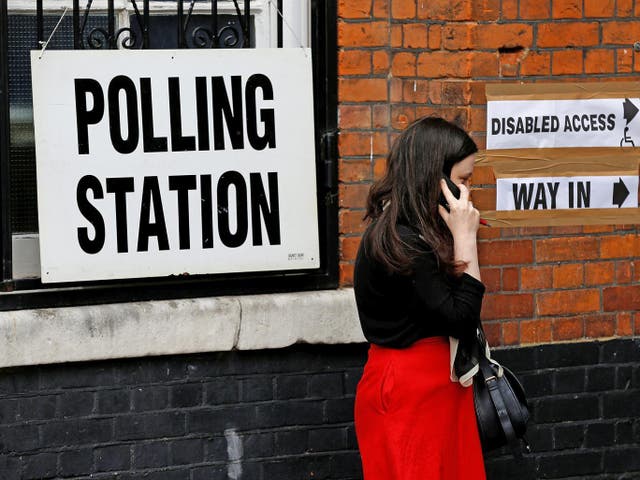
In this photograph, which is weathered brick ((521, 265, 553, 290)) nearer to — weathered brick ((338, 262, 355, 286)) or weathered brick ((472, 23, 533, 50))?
weathered brick ((338, 262, 355, 286))

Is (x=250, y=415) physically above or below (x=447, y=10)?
below

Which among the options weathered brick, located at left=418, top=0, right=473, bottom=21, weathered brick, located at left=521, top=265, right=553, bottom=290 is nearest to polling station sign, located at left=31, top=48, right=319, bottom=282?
weathered brick, located at left=418, top=0, right=473, bottom=21

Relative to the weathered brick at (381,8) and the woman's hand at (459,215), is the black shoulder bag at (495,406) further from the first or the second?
the weathered brick at (381,8)

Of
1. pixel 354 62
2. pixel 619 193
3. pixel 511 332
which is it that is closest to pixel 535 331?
pixel 511 332

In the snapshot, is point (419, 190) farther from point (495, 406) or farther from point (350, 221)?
point (350, 221)

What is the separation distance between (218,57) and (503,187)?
1.40 meters

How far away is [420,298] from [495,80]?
176 cm

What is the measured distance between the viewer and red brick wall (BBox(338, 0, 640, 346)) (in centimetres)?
493

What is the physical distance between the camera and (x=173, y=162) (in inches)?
186

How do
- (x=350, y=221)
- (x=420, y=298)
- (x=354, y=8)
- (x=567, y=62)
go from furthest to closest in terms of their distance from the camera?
(x=567, y=62), (x=350, y=221), (x=354, y=8), (x=420, y=298)

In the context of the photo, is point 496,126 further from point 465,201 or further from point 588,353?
point 465,201

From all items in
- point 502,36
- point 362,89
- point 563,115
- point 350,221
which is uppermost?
point 502,36

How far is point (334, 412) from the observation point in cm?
504

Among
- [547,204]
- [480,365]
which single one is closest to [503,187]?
[547,204]
